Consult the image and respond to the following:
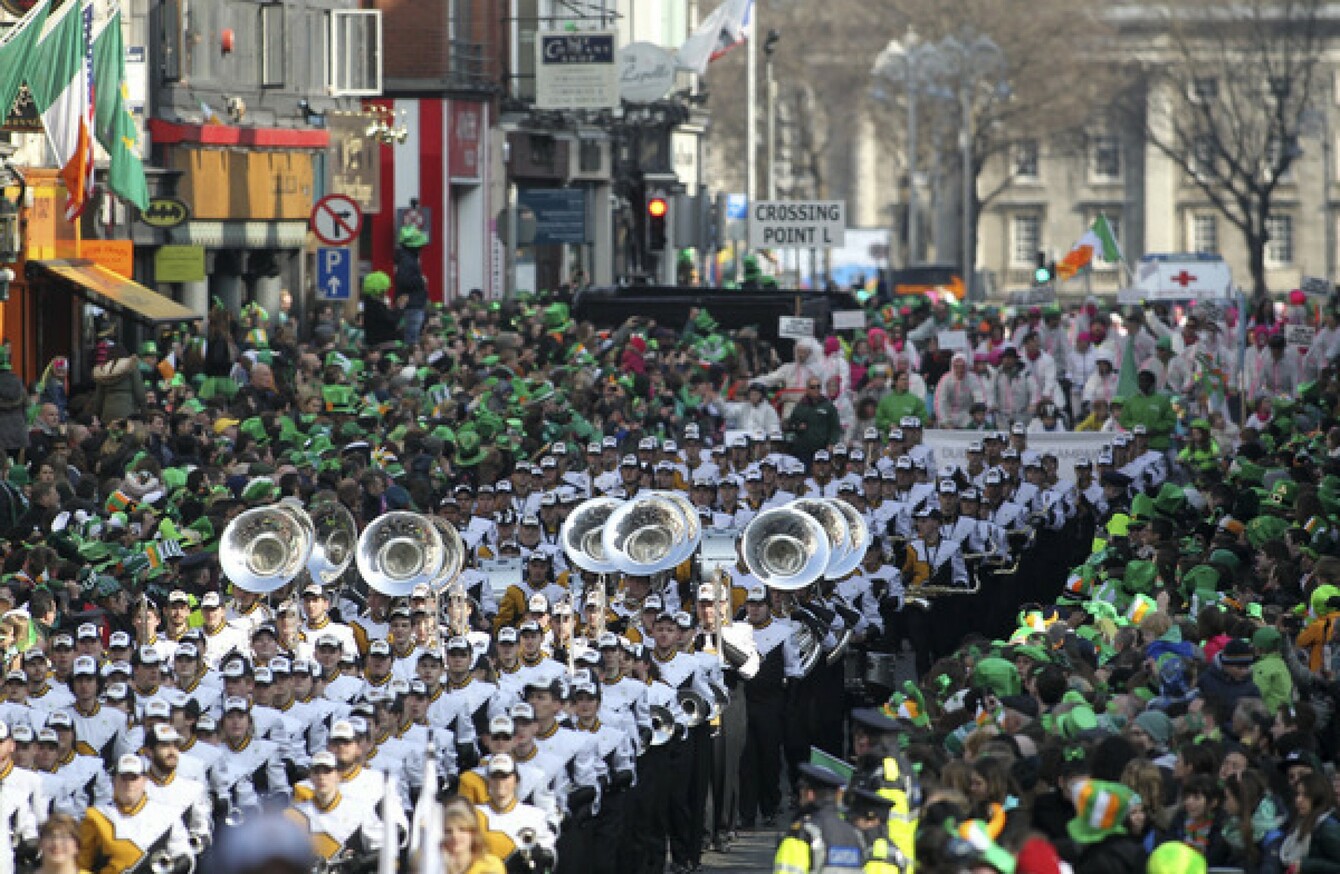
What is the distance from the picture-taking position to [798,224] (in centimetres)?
3706

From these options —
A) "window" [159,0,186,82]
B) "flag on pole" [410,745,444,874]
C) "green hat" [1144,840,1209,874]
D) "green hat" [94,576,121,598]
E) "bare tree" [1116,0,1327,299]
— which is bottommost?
"green hat" [1144,840,1209,874]

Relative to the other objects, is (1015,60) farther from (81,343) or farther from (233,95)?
(81,343)

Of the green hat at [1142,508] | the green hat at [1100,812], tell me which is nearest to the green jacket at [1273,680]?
the green hat at [1100,812]

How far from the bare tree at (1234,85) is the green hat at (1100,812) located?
71.2 m

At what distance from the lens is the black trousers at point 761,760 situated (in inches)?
786

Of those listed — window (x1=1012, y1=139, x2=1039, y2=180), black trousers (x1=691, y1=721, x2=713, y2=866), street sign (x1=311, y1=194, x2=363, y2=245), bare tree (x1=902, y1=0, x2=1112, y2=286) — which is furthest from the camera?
window (x1=1012, y1=139, x2=1039, y2=180)

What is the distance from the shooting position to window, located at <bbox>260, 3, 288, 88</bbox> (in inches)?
1544

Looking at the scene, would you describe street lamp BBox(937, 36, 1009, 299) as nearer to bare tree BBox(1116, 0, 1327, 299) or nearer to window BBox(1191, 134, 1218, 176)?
bare tree BBox(1116, 0, 1327, 299)

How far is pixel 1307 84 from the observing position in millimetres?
87188

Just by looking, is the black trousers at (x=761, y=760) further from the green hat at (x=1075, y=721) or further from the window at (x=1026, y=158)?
the window at (x=1026, y=158)

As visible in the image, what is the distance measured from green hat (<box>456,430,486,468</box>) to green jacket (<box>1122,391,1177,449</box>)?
19.9 feet

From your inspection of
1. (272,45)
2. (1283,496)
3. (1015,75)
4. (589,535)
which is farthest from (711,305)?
(1015,75)

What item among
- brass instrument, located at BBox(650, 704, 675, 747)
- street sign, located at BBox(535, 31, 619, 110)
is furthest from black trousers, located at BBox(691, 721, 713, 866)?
street sign, located at BBox(535, 31, 619, 110)

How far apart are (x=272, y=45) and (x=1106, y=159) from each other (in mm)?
74769
